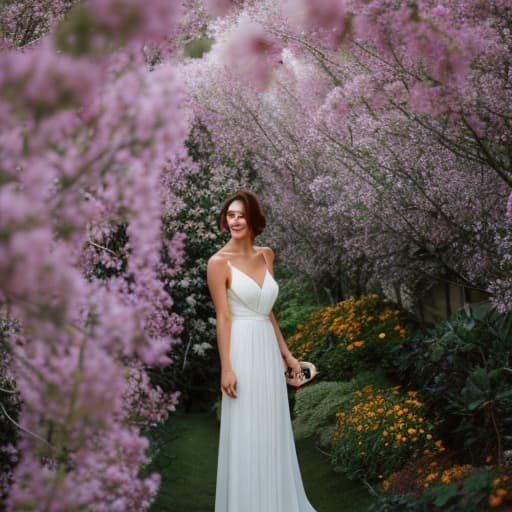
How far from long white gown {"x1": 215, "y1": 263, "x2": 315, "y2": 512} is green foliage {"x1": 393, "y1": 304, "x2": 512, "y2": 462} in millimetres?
1170

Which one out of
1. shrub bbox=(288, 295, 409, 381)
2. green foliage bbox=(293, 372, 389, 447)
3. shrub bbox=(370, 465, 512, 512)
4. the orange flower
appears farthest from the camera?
shrub bbox=(288, 295, 409, 381)

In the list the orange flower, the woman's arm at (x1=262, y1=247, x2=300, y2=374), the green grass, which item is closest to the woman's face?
the woman's arm at (x1=262, y1=247, x2=300, y2=374)

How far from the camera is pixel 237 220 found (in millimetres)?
4105

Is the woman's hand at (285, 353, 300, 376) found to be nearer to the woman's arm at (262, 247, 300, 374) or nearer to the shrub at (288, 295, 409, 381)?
the woman's arm at (262, 247, 300, 374)

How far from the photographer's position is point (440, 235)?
17.4 feet

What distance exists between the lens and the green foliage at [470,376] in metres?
4.13

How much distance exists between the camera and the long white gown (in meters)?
4.00

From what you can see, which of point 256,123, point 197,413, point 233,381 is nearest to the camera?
point 233,381

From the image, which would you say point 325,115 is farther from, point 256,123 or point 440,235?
point 256,123

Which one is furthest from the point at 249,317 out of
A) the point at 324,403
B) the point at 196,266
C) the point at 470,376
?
the point at 196,266

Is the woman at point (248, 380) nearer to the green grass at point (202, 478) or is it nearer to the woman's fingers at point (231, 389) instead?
the woman's fingers at point (231, 389)

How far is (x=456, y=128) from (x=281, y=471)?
7.74 ft

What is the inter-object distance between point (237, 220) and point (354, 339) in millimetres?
3018

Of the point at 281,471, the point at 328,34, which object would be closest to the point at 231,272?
the point at 281,471
